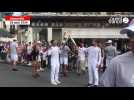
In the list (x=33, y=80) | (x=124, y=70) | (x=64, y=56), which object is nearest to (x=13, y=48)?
(x=64, y=56)

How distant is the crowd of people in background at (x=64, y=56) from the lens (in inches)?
301

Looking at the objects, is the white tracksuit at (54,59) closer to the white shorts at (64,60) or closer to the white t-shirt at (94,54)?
the white t-shirt at (94,54)

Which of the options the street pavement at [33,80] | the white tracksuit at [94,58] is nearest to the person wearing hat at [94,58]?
the white tracksuit at [94,58]

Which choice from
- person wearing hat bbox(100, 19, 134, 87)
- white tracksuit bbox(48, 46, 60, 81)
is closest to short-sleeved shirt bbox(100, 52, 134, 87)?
person wearing hat bbox(100, 19, 134, 87)

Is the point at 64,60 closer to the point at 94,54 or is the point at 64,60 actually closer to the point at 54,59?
the point at 54,59

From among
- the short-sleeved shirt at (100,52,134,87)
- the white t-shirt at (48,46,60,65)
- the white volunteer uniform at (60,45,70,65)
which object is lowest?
the white volunteer uniform at (60,45,70,65)

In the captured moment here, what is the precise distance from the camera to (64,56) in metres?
10.1

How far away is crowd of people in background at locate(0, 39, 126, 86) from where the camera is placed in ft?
25.1

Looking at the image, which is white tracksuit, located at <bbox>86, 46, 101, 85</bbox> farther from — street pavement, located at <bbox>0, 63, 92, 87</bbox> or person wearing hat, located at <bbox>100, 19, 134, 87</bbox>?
person wearing hat, located at <bbox>100, 19, 134, 87</bbox>
